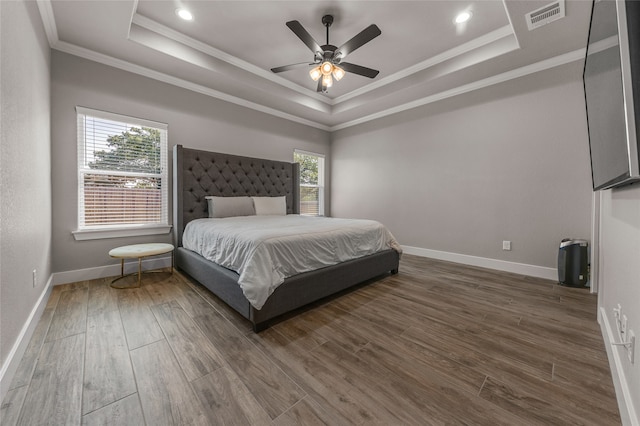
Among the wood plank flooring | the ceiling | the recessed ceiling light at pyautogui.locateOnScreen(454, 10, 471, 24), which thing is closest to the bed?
the wood plank flooring

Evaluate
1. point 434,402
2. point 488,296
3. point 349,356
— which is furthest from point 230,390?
point 488,296

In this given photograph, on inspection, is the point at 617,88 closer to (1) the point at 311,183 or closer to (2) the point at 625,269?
(2) the point at 625,269

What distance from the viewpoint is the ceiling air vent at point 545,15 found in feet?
7.19

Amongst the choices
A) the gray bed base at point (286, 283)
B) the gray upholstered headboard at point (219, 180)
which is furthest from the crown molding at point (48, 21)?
the gray bed base at point (286, 283)

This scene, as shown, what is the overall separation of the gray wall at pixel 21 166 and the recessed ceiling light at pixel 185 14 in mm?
1092

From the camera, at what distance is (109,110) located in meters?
3.00

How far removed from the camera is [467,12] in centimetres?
255

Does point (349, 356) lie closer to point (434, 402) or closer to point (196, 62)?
point (434, 402)

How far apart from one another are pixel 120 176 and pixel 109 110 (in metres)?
0.79

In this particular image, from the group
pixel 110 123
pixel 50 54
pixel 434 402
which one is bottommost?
pixel 434 402

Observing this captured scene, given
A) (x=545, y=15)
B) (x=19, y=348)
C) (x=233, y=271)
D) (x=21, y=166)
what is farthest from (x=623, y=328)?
(x=21, y=166)

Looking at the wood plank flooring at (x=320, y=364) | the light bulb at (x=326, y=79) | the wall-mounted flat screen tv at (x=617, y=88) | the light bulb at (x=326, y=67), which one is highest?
the light bulb at (x=326, y=67)

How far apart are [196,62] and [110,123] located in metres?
1.29

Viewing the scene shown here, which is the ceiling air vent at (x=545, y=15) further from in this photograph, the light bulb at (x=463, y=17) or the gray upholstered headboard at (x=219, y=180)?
the gray upholstered headboard at (x=219, y=180)
